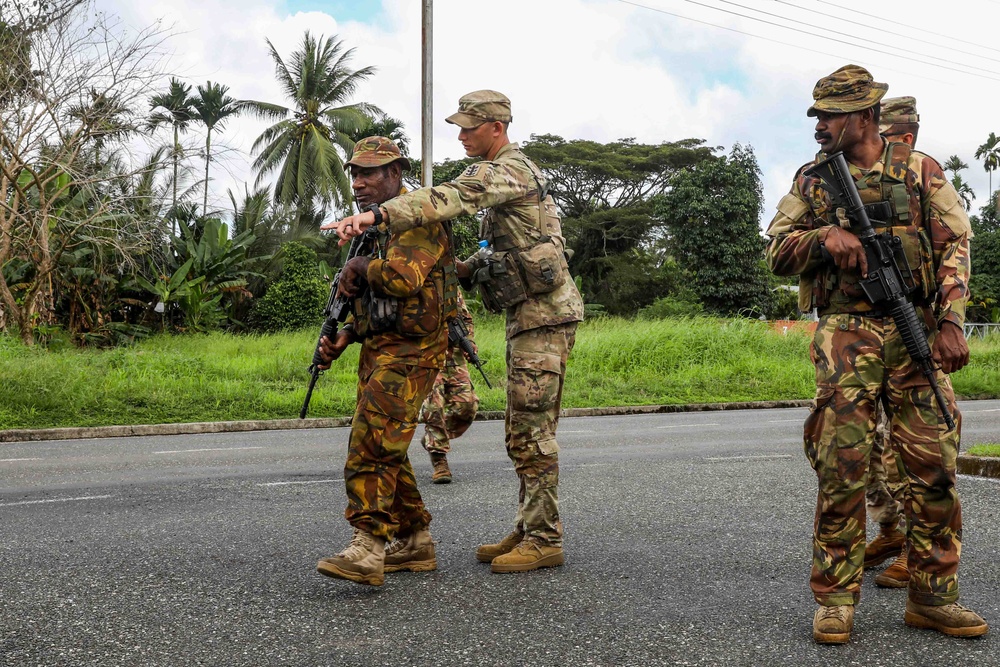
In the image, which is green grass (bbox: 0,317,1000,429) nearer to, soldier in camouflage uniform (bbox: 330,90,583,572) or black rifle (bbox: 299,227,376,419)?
black rifle (bbox: 299,227,376,419)

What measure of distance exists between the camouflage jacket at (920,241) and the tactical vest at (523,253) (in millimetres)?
1152

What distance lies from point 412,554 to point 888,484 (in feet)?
7.30

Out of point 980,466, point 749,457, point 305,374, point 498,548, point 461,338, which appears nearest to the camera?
point 498,548

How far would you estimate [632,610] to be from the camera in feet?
12.8

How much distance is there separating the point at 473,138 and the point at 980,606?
2.88 metres

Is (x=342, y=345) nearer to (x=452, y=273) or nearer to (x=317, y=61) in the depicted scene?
(x=452, y=273)

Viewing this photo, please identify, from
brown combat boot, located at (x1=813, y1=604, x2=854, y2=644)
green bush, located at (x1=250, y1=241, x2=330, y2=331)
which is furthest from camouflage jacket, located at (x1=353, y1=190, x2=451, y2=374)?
green bush, located at (x1=250, y1=241, x2=330, y2=331)

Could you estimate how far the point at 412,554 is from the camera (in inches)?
179

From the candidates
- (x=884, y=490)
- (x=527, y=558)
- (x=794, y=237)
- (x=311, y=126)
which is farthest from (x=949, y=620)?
(x=311, y=126)

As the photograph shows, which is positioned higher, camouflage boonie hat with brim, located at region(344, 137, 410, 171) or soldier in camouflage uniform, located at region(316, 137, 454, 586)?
camouflage boonie hat with brim, located at region(344, 137, 410, 171)

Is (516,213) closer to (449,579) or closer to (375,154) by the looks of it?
(375,154)

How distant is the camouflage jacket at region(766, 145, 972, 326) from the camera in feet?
11.9

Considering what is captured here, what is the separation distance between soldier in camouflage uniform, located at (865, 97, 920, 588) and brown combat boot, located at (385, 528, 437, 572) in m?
1.94

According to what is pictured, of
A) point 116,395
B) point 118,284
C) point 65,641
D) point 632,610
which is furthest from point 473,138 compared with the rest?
point 118,284
